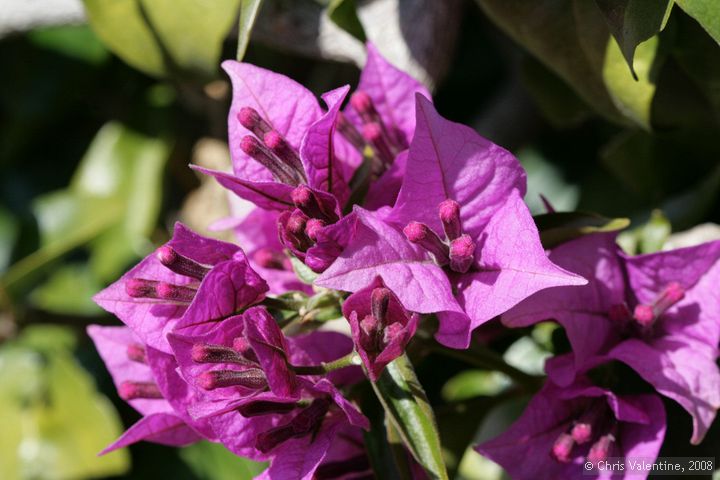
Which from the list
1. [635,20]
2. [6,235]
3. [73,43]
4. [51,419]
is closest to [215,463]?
[51,419]

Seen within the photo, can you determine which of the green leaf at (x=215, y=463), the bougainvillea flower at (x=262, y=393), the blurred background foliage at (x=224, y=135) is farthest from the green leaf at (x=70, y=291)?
the bougainvillea flower at (x=262, y=393)

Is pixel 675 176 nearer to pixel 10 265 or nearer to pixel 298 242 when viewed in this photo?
pixel 298 242

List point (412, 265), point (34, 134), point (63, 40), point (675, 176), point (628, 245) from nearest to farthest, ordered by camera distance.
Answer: point (412, 265)
point (628, 245)
point (675, 176)
point (63, 40)
point (34, 134)

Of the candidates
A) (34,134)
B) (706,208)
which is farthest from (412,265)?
(34,134)

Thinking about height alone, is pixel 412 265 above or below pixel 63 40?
above

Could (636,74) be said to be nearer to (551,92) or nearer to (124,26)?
(551,92)

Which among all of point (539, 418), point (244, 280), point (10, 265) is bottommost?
point (10, 265)
